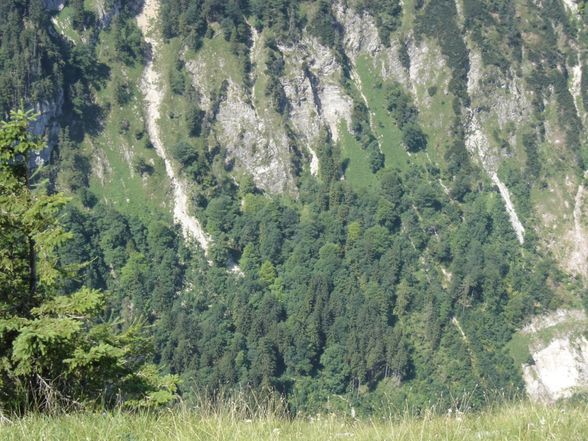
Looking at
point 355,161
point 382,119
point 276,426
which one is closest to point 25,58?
point 355,161

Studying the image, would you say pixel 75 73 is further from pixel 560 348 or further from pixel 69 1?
pixel 560 348

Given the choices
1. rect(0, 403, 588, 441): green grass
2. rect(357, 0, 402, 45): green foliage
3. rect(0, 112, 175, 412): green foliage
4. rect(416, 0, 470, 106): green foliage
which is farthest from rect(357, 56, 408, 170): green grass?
rect(0, 403, 588, 441): green grass

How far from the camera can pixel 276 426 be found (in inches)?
302

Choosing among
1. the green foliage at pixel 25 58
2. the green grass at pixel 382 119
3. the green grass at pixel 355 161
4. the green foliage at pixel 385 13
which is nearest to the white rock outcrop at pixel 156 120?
the green foliage at pixel 25 58

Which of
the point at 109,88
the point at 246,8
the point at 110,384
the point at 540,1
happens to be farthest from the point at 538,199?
the point at 110,384

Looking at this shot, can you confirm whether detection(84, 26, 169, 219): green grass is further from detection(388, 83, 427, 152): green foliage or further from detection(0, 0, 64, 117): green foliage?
detection(388, 83, 427, 152): green foliage

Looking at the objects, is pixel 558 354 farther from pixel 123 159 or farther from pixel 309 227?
pixel 123 159

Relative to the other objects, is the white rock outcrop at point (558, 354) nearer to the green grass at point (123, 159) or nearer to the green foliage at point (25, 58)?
the green grass at point (123, 159)

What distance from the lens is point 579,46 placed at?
14500 cm

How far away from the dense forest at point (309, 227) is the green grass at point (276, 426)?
290ft

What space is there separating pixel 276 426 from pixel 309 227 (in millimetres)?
110940

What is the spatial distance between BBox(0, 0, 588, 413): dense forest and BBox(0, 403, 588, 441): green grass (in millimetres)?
88371

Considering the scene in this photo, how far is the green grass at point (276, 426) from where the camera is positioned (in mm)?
6828

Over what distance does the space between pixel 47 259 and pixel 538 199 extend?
12876 centimetres
